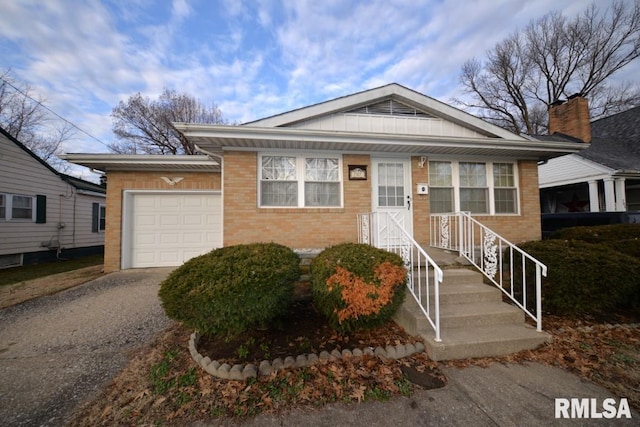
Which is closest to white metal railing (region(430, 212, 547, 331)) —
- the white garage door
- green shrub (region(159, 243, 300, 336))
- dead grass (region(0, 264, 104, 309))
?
green shrub (region(159, 243, 300, 336))

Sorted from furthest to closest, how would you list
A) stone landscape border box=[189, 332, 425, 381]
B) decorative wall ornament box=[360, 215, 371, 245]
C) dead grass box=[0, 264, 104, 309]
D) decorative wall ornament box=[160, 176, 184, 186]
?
decorative wall ornament box=[160, 176, 184, 186] → decorative wall ornament box=[360, 215, 371, 245] → dead grass box=[0, 264, 104, 309] → stone landscape border box=[189, 332, 425, 381]

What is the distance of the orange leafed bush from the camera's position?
2.85m

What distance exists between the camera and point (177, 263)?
25.1 ft

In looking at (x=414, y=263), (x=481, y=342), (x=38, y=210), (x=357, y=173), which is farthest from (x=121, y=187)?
(x=481, y=342)

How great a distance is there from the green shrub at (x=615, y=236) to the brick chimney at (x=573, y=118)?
7319 mm

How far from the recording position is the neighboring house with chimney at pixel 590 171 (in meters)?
9.07

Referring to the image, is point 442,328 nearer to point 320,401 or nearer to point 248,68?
point 320,401

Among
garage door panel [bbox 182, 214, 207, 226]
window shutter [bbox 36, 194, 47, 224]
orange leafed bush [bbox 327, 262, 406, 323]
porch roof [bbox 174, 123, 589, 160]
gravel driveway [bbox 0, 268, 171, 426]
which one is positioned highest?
porch roof [bbox 174, 123, 589, 160]

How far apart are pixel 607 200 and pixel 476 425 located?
12948 mm

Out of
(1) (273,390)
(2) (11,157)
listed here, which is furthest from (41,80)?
(1) (273,390)

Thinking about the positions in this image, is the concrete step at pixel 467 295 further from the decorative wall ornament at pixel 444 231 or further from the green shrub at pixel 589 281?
the decorative wall ornament at pixel 444 231

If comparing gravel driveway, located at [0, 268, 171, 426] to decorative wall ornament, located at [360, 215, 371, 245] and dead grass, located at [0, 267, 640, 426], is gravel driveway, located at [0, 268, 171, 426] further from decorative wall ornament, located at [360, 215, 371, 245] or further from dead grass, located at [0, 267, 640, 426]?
decorative wall ornament, located at [360, 215, 371, 245]

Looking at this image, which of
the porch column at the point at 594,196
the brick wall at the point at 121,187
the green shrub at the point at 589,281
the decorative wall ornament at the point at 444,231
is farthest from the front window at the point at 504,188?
the brick wall at the point at 121,187

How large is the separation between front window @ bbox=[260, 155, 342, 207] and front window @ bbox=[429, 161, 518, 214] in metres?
2.52
